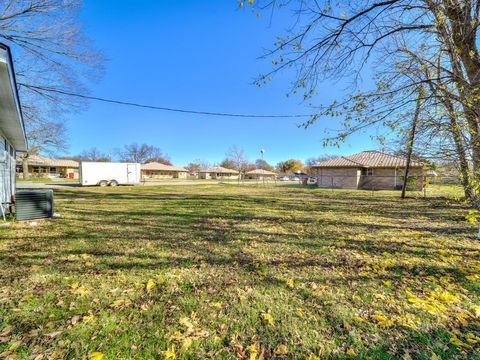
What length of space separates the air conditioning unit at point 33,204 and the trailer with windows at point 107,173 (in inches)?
762

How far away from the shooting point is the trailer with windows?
2372cm

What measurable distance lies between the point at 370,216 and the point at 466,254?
13.4 ft

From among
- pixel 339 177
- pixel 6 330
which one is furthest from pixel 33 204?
pixel 339 177

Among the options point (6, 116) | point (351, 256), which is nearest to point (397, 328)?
point (351, 256)

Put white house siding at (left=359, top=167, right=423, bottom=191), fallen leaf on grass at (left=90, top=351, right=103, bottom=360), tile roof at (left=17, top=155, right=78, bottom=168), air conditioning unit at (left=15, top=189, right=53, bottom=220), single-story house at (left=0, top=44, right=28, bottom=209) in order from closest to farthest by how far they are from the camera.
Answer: fallen leaf on grass at (left=90, top=351, right=103, bottom=360), single-story house at (left=0, top=44, right=28, bottom=209), air conditioning unit at (left=15, top=189, right=53, bottom=220), white house siding at (left=359, top=167, right=423, bottom=191), tile roof at (left=17, top=155, right=78, bottom=168)

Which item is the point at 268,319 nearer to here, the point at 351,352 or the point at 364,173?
the point at 351,352

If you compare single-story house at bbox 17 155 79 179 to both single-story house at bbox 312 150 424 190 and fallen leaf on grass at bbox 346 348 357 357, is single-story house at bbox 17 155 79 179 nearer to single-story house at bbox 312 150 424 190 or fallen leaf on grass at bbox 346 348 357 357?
single-story house at bbox 312 150 424 190

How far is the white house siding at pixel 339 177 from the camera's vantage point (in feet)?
77.2

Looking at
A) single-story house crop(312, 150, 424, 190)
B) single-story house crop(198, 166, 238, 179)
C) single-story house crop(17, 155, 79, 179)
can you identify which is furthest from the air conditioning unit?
single-story house crop(198, 166, 238, 179)

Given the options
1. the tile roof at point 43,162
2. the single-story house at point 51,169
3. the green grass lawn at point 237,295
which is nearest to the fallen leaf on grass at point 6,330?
the green grass lawn at point 237,295

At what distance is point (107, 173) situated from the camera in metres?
25.0

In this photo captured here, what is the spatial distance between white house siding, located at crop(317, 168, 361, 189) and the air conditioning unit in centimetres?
2417

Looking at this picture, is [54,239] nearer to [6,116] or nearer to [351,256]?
[6,116]

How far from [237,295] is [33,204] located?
7.53m
